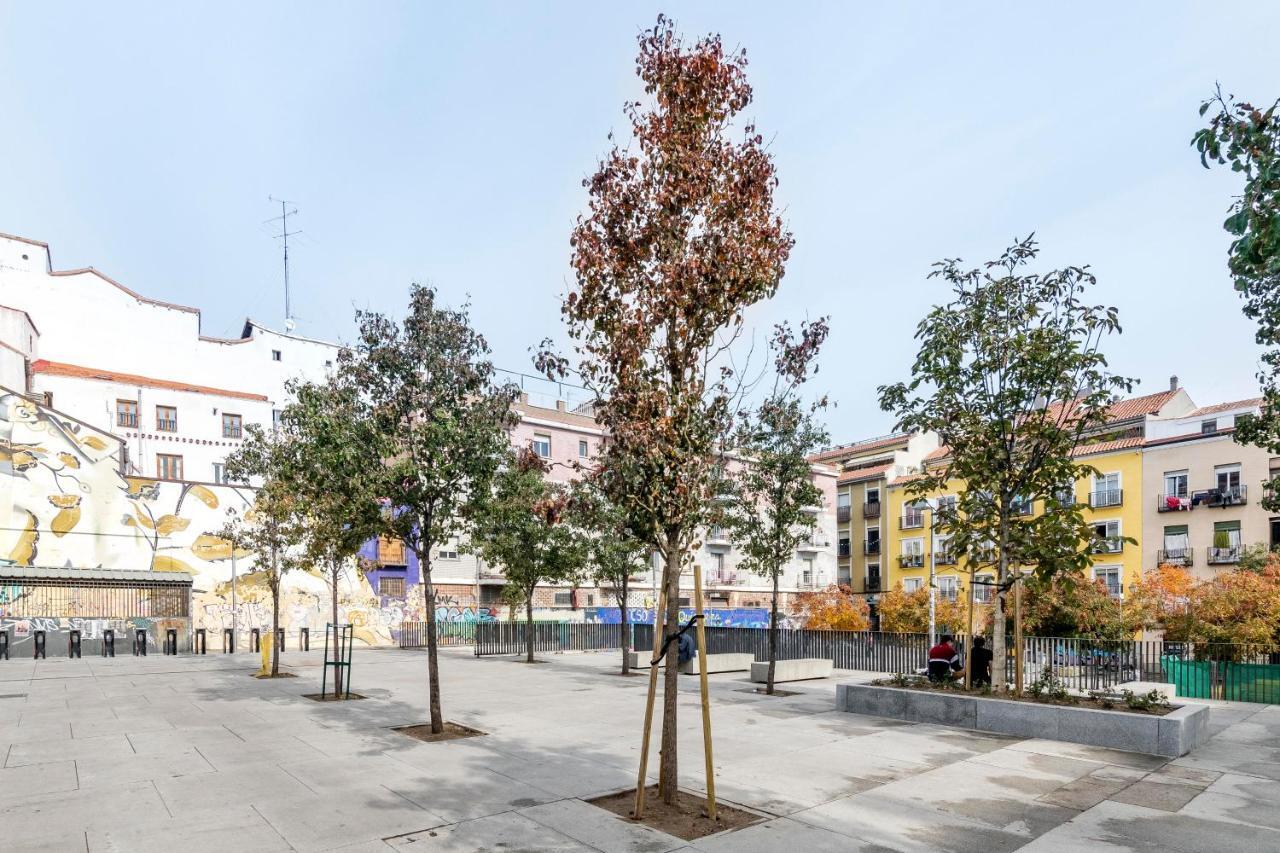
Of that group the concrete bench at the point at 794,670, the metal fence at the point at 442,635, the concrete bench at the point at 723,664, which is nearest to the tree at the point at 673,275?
the concrete bench at the point at 794,670

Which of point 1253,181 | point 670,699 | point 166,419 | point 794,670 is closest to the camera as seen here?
point 1253,181

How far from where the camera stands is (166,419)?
3978 centimetres

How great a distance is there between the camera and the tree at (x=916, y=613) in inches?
1572

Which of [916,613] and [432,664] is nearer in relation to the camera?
[432,664]

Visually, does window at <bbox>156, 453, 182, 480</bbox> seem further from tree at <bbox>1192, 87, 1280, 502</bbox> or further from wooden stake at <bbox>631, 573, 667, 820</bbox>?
tree at <bbox>1192, 87, 1280, 502</bbox>

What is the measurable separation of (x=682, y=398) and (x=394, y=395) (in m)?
6.69

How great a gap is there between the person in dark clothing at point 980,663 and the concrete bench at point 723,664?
7.80 metres

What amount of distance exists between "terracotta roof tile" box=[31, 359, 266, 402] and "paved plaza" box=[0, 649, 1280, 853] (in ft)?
89.0

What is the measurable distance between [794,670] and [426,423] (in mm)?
Answer: 12155

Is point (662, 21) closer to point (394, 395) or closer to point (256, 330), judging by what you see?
point (394, 395)

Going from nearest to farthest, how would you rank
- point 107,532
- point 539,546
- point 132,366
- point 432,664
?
point 432,664 → point 539,546 → point 107,532 → point 132,366

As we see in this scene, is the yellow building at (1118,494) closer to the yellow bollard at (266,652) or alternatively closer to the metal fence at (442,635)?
the metal fence at (442,635)

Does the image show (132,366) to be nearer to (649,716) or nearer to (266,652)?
(266,652)

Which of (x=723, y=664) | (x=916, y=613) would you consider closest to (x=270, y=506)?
(x=723, y=664)
